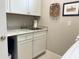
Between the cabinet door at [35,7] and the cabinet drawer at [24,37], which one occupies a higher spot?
the cabinet door at [35,7]

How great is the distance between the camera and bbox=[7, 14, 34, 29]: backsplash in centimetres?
284

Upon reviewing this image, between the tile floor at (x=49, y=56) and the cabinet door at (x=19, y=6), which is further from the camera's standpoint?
the tile floor at (x=49, y=56)

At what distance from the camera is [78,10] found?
269 centimetres

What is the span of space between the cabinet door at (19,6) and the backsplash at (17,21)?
15.4 inches

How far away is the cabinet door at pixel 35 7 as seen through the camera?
10.2 feet

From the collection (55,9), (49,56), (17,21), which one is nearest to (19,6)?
(17,21)

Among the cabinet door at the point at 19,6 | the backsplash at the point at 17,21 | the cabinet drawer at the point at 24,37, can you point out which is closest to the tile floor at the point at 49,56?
the cabinet drawer at the point at 24,37

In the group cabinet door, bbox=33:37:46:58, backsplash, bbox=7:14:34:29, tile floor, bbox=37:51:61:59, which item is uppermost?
backsplash, bbox=7:14:34:29

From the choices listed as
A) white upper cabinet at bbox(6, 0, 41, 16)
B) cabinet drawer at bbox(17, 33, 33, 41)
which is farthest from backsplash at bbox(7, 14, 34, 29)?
cabinet drawer at bbox(17, 33, 33, 41)

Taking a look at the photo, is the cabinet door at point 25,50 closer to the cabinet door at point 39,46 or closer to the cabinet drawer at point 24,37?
the cabinet drawer at point 24,37

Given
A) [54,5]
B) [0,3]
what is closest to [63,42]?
[54,5]

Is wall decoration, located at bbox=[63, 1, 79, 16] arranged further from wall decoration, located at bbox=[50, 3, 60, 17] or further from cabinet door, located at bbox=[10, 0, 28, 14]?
cabinet door, located at bbox=[10, 0, 28, 14]

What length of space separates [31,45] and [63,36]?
42.0 inches

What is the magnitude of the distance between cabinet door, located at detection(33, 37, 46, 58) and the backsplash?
0.78 m
